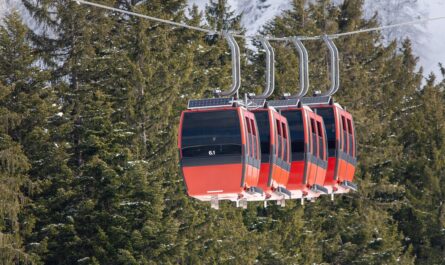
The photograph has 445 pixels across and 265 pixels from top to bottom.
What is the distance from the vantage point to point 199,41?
69.3 metres

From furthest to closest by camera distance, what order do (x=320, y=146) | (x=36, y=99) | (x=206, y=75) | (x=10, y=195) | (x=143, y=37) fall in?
(x=206, y=75)
(x=143, y=37)
(x=36, y=99)
(x=10, y=195)
(x=320, y=146)

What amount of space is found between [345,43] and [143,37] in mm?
22650

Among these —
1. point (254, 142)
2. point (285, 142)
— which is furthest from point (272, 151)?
point (254, 142)

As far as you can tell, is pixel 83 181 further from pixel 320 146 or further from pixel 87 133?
pixel 320 146

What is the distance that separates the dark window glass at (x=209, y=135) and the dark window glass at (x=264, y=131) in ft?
9.52

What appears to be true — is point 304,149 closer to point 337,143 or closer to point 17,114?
point 337,143

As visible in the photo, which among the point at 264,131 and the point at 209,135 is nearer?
the point at 209,135

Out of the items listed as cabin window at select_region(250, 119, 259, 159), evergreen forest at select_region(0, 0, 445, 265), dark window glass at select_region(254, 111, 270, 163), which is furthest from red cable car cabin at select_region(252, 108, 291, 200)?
evergreen forest at select_region(0, 0, 445, 265)

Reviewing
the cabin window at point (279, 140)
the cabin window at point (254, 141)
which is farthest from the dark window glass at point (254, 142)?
the cabin window at point (279, 140)

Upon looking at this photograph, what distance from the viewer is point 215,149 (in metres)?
38.0

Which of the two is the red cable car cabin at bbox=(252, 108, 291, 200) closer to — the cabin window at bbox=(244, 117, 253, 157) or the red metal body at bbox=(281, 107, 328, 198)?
the red metal body at bbox=(281, 107, 328, 198)

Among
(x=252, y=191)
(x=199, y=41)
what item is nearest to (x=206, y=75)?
(x=199, y=41)

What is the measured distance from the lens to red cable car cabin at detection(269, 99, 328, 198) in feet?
147

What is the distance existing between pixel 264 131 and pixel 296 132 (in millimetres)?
3758
